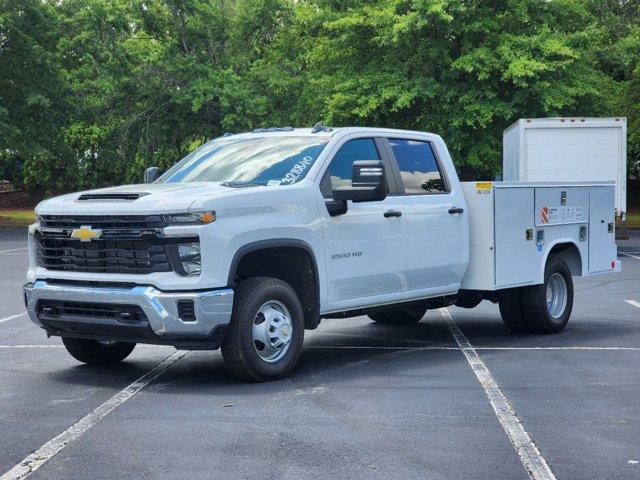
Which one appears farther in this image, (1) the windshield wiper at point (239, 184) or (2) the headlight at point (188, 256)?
(1) the windshield wiper at point (239, 184)

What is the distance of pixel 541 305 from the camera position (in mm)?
10867

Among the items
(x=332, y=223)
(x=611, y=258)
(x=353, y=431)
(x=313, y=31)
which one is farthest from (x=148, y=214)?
(x=313, y=31)

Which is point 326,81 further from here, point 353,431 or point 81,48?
point 353,431

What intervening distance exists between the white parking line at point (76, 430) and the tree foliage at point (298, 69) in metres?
25.4

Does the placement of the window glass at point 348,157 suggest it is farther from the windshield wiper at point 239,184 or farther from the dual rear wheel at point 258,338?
the dual rear wheel at point 258,338

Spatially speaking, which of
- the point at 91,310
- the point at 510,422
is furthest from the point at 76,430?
the point at 510,422

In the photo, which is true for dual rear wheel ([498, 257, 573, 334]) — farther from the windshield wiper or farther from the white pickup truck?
the windshield wiper

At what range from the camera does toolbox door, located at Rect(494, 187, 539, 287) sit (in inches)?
400

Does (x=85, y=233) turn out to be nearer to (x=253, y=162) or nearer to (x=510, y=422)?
(x=253, y=162)

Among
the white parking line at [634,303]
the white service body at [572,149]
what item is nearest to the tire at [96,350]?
the white parking line at [634,303]

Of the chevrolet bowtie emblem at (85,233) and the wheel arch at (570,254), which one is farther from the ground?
the chevrolet bowtie emblem at (85,233)

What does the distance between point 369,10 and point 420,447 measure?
3053 centimetres

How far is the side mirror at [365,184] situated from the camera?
8.33 metres

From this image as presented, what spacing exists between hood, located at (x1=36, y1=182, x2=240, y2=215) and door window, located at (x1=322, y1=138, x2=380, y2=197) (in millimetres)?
987
